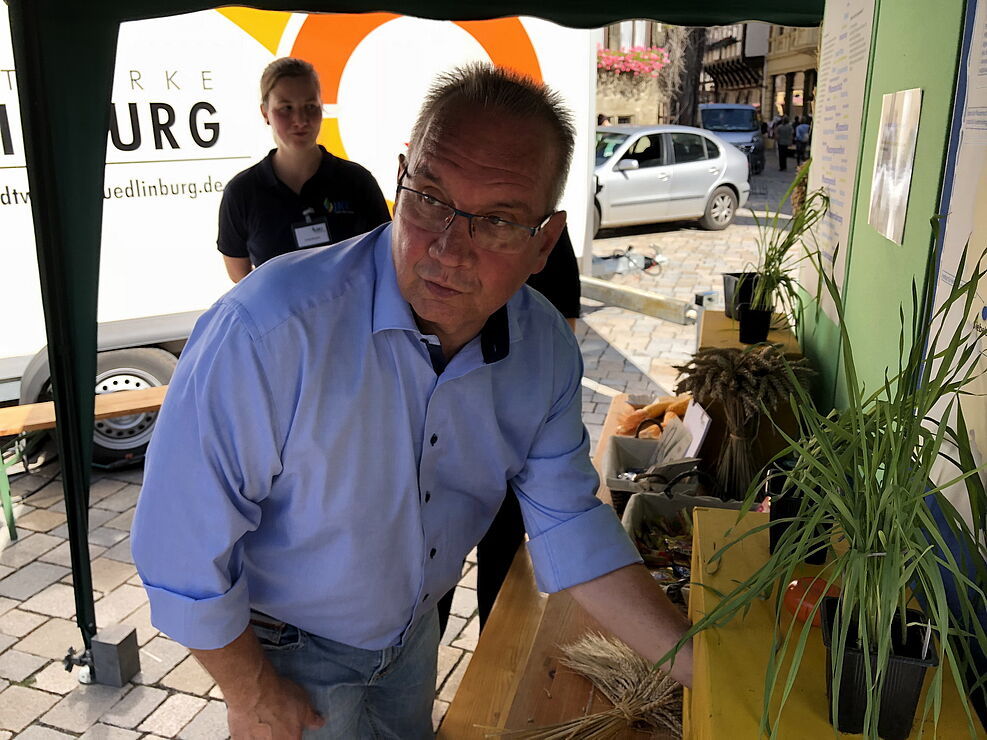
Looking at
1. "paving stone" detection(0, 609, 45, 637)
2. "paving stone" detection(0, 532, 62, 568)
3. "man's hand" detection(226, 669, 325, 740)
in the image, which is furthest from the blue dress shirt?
"paving stone" detection(0, 532, 62, 568)

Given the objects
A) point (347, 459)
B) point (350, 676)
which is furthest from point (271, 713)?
point (347, 459)

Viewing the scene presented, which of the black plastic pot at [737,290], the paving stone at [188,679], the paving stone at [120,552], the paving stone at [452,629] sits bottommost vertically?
the paving stone at [452,629]

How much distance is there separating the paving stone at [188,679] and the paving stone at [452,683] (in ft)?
2.80

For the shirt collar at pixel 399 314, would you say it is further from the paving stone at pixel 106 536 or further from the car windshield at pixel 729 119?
the car windshield at pixel 729 119

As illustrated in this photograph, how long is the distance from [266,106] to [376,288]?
265 cm

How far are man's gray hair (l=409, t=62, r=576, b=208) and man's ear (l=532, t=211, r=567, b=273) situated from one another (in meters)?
0.03

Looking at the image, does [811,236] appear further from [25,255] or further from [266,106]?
[25,255]

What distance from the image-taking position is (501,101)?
4.33 ft

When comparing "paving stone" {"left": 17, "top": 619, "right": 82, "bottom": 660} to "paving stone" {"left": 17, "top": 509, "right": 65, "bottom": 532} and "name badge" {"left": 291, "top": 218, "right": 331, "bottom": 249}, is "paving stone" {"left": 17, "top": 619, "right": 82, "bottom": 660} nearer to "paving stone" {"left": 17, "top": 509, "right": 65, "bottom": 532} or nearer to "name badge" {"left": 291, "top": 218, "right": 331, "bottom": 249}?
"paving stone" {"left": 17, "top": 509, "right": 65, "bottom": 532}

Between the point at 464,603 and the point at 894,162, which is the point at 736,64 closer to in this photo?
the point at 464,603

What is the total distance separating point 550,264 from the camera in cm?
294

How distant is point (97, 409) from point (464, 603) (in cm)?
216

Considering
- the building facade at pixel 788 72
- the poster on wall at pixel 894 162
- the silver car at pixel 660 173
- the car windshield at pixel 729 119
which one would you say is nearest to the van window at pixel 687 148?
the silver car at pixel 660 173

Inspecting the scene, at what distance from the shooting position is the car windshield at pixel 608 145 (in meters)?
11.8
